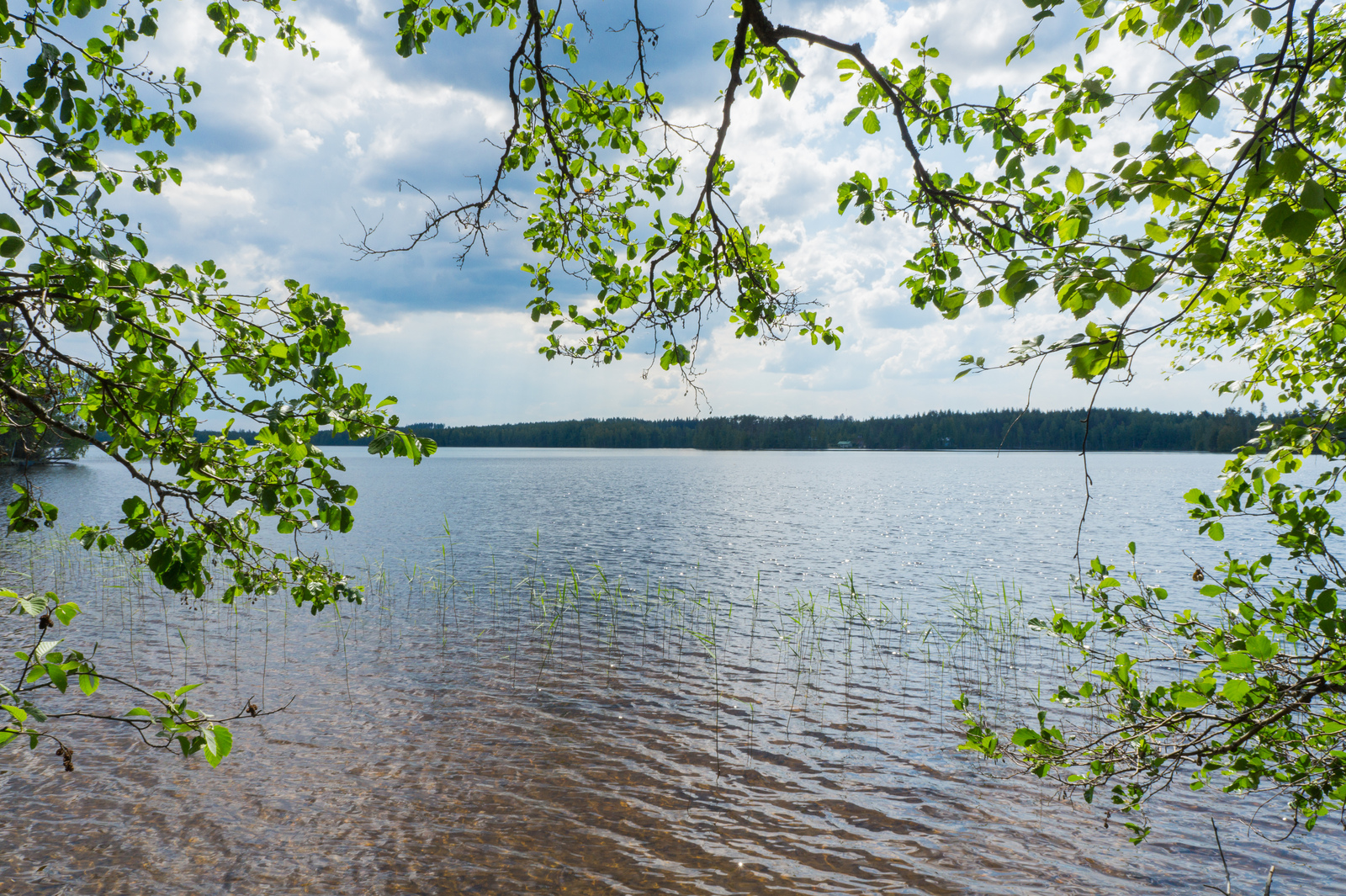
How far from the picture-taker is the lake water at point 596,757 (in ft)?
22.1

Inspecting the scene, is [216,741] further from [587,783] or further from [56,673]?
[587,783]

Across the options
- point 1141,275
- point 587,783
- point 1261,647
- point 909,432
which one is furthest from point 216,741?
point 909,432

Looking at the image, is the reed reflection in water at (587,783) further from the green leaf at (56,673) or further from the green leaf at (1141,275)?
the green leaf at (1141,275)

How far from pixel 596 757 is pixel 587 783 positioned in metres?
0.73

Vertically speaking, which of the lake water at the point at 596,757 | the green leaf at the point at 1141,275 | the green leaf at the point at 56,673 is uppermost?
the green leaf at the point at 1141,275

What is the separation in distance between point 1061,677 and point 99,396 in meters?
14.5

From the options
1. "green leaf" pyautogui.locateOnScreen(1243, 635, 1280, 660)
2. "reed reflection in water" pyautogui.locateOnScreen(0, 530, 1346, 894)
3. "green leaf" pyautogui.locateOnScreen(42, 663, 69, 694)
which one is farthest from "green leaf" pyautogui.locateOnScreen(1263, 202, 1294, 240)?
"reed reflection in water" pyautogui.locateOnScreen(0, 530, 1346, 894)

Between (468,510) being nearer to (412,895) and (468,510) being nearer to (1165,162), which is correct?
(412,895)

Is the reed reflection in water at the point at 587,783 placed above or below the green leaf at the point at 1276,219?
below

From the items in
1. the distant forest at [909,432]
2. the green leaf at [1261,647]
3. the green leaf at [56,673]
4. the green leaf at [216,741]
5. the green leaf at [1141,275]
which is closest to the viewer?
the green leaf at [1141,275]

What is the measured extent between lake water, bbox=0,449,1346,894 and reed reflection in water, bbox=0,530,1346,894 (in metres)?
0.04

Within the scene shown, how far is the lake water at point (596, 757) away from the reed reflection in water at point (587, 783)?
0.04 metres

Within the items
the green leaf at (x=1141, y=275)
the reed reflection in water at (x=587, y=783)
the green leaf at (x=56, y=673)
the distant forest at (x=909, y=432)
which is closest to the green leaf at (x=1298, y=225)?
the green leaf at (x=1141, y=275)

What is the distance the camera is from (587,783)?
8406 millimetres
